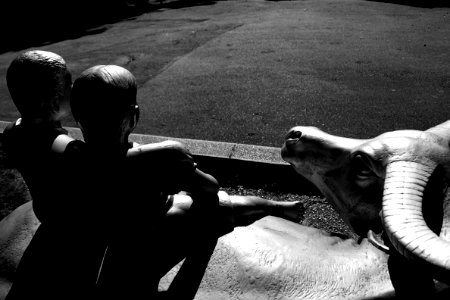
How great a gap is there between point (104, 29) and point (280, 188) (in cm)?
1034

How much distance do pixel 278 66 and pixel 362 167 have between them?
6.92 m

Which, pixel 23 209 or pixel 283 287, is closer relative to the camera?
pixel 283 287

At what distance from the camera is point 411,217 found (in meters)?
1.63

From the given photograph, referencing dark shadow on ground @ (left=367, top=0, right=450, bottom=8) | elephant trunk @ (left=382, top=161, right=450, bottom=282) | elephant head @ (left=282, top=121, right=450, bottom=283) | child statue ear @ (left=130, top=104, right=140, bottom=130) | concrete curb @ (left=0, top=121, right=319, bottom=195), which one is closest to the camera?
elephant trunk @ (left=382, top=161, right=450, bottom=282)

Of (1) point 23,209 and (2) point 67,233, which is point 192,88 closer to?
(1) point 23,209

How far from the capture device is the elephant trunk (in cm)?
143

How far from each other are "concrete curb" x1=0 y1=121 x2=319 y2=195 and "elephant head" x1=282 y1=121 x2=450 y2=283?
1.87 m

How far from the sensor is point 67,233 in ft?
7.68

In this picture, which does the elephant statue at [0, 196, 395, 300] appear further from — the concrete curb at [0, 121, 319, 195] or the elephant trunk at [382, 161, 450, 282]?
the concrete curb at [0, 121, 319, 195]

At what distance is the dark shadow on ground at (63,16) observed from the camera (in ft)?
43.9

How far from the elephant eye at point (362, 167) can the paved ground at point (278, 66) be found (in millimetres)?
3680

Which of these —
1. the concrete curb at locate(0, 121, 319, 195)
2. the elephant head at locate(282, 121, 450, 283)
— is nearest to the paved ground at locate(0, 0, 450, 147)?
the concrete curb at locate(0, 121, 319, 195)

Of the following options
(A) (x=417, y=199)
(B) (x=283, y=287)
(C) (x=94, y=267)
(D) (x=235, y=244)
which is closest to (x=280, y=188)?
(D) (x=235, y=244)

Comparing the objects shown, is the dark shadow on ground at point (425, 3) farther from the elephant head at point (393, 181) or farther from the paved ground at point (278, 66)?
the elephant head at point (393, 181)
